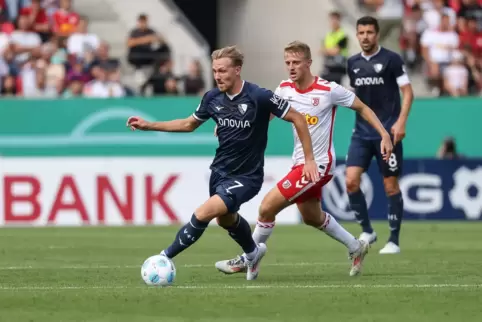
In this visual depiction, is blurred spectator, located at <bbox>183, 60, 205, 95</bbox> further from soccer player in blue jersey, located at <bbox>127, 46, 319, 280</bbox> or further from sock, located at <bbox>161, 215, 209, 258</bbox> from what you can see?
sock, located at <bbox>161, 215, 209, 258</bbox>

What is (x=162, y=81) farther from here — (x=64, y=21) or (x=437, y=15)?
(x=437, y=15)

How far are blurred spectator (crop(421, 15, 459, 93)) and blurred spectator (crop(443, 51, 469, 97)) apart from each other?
16 cm

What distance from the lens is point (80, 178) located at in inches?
765

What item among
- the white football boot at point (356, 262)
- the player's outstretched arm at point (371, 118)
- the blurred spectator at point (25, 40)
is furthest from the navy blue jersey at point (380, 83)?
the blurred spectator at point (25, 40)

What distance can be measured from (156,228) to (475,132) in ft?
22.0

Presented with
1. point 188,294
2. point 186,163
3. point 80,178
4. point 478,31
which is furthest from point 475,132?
point 188,294

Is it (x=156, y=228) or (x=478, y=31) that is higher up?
(x=478, y=31)

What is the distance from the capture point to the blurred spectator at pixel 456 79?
2288cm

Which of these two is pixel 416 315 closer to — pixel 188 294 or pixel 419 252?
pixel 188 294

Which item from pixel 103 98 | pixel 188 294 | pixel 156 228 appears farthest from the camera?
pixel 103 98

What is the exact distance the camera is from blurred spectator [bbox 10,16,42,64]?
2244cm

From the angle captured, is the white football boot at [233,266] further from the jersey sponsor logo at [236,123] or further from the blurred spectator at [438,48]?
the blurred spectator at [438,48]

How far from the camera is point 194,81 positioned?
22500mm

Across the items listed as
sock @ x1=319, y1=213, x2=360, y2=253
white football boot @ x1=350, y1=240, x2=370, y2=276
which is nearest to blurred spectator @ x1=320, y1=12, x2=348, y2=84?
sock @ x1=319, y1=213, x2=360, y2=253
